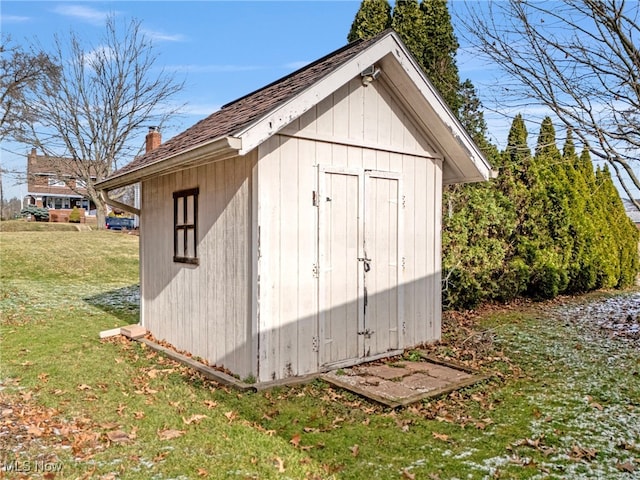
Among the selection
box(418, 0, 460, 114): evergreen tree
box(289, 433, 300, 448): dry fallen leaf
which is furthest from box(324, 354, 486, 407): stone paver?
box(418, 0, 460, 114): evergreen tree

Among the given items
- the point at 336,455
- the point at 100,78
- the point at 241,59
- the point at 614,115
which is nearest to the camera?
the point at 336,455

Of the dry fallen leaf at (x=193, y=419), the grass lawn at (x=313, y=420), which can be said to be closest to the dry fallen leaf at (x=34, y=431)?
the grass lawn at (x=313, y=420)

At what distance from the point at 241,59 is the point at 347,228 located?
8.14m

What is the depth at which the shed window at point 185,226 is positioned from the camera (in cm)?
605

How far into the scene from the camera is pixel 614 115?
6562 millimetres

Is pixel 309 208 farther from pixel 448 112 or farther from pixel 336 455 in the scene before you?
pixel 336 455

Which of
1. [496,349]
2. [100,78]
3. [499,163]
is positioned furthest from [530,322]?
[100,78]

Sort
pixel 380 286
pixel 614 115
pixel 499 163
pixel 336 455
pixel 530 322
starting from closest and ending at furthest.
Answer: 1. pixel 336 455
2. pixel 380 286
3. pixel 614 115
4. pixel 530 322
5. pixel 499 163

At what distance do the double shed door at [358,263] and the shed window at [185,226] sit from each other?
1772 mm

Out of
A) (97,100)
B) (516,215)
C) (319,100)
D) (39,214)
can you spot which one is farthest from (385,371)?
(39,214)

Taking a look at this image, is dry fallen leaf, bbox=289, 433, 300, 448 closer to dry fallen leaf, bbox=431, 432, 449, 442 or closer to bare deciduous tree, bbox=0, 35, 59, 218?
dry fallen leaf, bbox=431, 432, 449, 442

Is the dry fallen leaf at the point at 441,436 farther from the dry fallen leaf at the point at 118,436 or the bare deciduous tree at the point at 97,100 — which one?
the bare deciduous tree at the point at 97,100

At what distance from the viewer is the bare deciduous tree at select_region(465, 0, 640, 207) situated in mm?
6172

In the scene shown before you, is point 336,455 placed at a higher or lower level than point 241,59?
lower
